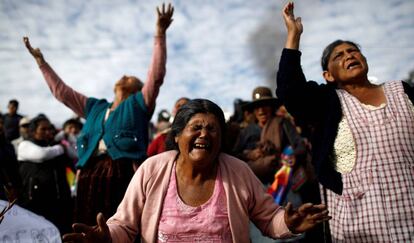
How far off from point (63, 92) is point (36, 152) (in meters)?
1.86

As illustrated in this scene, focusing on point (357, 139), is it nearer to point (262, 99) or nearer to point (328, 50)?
point (328, 50)

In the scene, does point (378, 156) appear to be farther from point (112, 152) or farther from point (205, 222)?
point (112, 152)

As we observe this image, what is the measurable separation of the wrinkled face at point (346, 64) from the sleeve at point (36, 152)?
4204mm

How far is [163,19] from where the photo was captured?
3633 mm

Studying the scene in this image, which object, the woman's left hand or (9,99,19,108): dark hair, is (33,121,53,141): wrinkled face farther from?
the woman's left hand

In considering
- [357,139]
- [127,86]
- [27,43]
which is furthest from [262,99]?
[27,43]

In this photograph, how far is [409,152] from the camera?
233cm

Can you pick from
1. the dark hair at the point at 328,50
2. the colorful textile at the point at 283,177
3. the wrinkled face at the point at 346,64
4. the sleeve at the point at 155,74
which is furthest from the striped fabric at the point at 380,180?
the colorful textile at the point at 283,177

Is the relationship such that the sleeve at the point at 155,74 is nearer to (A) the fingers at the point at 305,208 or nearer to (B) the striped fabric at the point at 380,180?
(B) the striped fabric at the point at 380,180

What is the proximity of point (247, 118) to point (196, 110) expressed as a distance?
4777 mm

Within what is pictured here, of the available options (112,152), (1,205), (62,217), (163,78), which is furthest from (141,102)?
(62,217)

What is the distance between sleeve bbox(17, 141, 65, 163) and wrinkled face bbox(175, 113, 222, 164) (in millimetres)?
3551

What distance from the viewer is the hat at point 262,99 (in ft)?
17.0

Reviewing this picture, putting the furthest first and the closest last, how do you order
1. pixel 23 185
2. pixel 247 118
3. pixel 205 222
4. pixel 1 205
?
pixel 247 118, pixel 23 185, pixel 205 222, pixel 1 205
